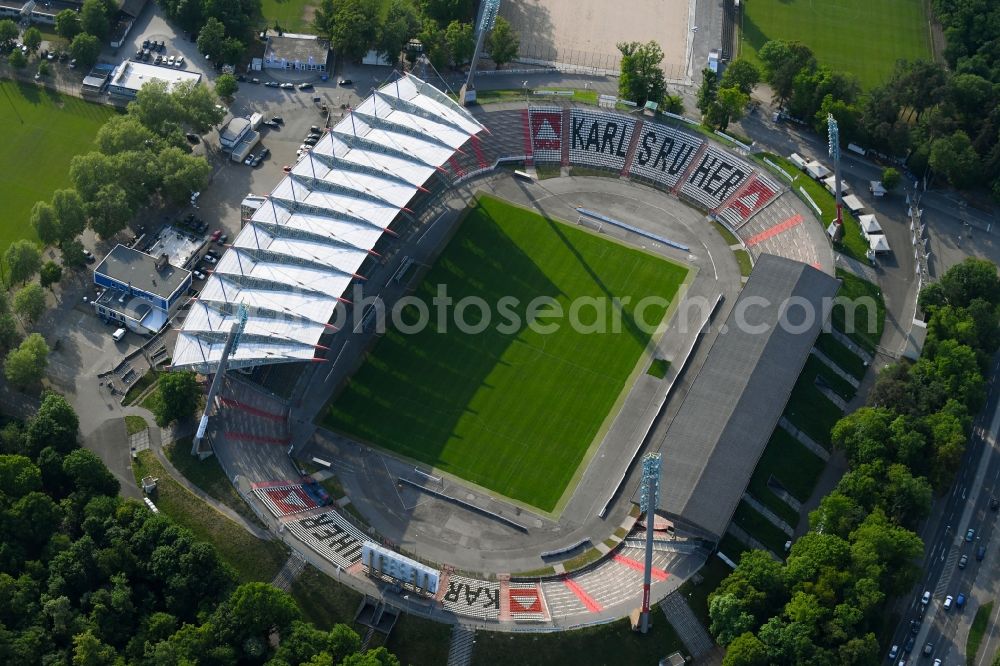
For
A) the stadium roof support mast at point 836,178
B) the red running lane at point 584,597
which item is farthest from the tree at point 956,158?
the red running lane at point 584,597

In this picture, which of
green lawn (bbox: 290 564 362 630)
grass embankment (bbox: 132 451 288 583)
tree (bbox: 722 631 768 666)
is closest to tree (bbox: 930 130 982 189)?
tree (bbox: 722 631 768 666)

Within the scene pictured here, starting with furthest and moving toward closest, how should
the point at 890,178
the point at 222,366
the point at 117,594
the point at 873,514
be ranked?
the point at 890,178 < the point at 222,366 < the point at 873,514 < the point at 117,594

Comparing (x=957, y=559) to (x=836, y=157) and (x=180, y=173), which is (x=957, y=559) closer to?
(x=836, y=157)

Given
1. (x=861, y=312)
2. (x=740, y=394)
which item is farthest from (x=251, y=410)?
(x=861, y=312)

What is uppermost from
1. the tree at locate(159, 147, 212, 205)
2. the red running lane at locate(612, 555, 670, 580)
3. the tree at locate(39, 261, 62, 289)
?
the tree at locate(159, 147, 212, 205)

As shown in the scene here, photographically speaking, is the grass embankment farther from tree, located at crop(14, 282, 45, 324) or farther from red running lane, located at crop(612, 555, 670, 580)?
red running lane, located at crop(612, 555, 670, 580)

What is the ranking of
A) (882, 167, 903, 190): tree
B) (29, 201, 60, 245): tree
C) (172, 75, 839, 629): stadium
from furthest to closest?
1. (882, 167, 903, 190): tree
2. (29, 201, 60, 245): tree
3. (172, 75, 839, 629): stadium

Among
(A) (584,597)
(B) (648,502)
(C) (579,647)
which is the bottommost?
(C) (579,647)
